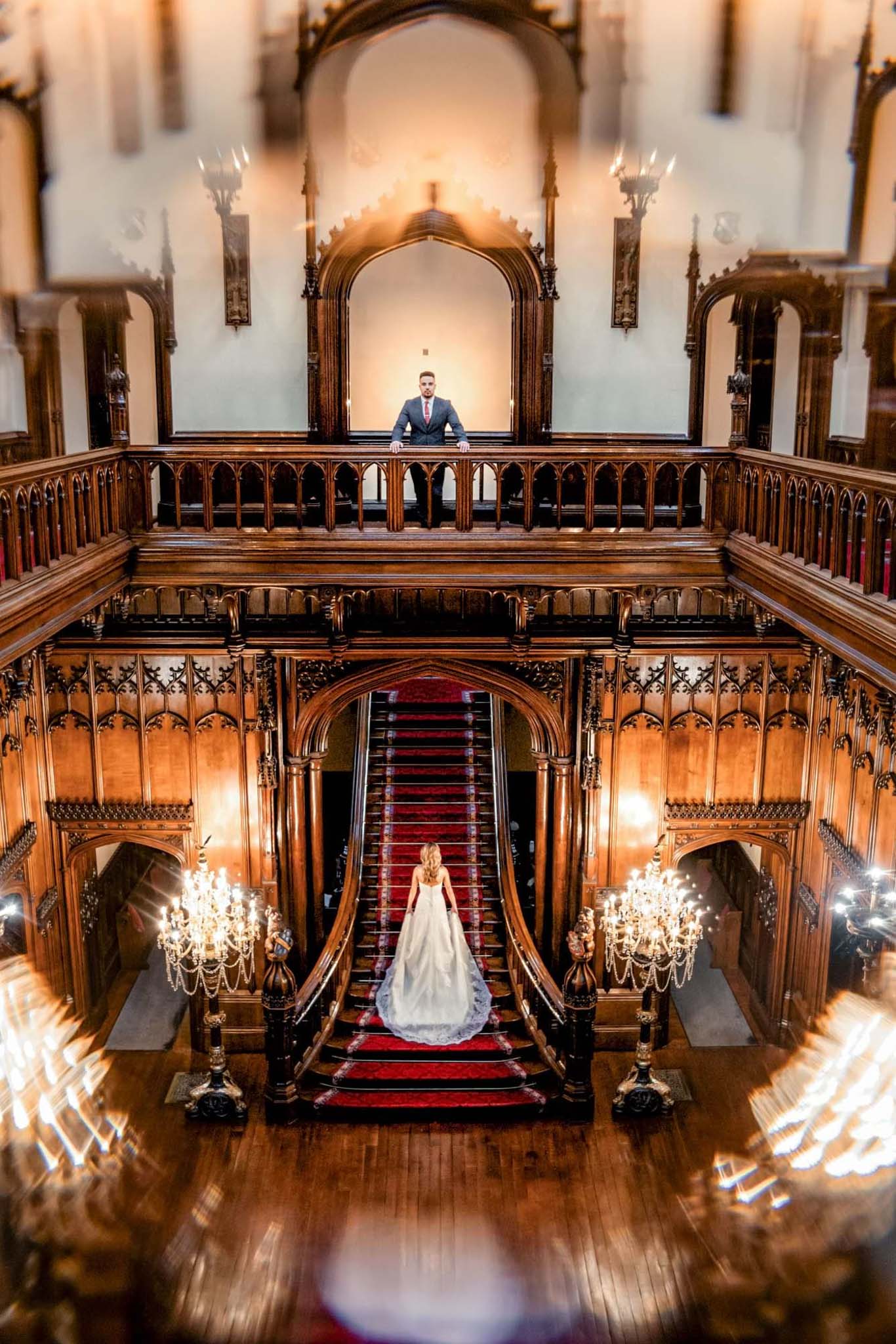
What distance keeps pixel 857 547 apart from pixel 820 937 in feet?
17.4

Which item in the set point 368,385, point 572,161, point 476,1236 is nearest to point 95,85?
point 368,385

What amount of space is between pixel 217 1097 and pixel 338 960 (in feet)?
6.01

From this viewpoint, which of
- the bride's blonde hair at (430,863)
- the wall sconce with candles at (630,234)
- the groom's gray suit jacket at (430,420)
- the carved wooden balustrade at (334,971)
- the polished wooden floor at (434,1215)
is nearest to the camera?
the polished wooden floor at (434,1215)

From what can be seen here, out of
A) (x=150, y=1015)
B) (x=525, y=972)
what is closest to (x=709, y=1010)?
(x=525, y=972)

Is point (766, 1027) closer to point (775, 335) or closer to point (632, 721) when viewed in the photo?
point (632, 721)

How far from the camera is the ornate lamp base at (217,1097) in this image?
32.7ft

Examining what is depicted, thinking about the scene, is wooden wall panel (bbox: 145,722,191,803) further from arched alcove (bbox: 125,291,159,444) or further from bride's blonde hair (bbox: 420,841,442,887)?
arched alcove (bbox: 125,291,159,444)

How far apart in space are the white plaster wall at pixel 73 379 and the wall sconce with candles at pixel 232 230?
144cm

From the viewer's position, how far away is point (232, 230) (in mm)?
11102

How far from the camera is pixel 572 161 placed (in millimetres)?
10906

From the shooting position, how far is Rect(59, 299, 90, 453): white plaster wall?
11.0 meters

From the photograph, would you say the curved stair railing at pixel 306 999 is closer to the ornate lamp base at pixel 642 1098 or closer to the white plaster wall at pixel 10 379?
the ornate lamp base at pixel 642 1098

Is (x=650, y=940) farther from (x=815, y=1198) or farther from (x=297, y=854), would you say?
(x=297, y=854)

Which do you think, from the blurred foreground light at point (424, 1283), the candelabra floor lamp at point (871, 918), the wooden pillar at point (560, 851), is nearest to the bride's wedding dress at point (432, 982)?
the wooden pillar at point (560, 851)
